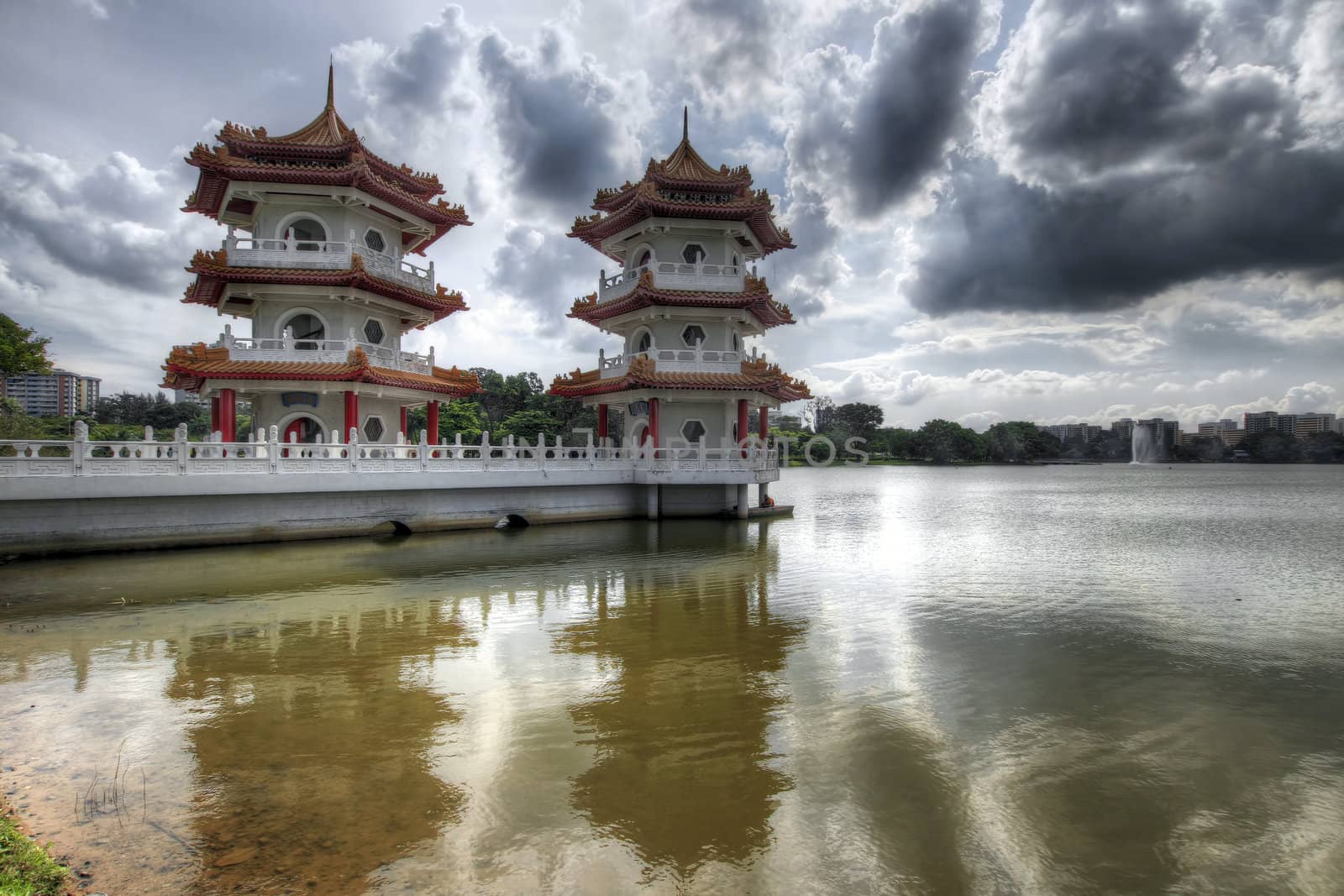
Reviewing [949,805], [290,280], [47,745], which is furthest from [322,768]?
[290,280]

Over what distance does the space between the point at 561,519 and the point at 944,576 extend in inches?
518

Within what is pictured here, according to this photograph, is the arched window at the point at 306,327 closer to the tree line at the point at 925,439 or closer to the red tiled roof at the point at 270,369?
the red tiled roof at the point at 270,369

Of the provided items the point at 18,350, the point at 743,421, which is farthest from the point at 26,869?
the point at 18,350

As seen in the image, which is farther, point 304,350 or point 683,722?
point 304,350

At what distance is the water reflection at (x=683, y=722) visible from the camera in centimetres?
466

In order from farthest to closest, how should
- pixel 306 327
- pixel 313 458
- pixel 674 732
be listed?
pixel 306 327
pixel 313 458
pixel 674 732

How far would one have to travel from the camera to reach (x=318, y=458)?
61.1 feet

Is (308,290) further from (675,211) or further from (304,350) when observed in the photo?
(675,211)

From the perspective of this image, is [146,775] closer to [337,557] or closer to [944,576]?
[337,557]

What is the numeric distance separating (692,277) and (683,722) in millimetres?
21670

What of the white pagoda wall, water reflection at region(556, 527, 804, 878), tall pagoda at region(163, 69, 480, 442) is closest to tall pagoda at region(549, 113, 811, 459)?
tall pagoda at region(163, 69, 480, 442)

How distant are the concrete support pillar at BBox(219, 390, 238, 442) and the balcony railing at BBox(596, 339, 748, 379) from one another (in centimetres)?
1271

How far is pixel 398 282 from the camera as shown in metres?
24.0

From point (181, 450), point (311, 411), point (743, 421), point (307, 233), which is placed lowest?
point (181, 450)
